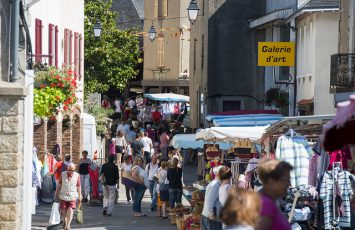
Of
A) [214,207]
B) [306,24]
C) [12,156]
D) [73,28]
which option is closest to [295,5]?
[306,24]

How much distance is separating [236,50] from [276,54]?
13.6 metres

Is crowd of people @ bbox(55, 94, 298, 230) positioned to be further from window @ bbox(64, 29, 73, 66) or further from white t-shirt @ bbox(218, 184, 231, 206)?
window @ bbox(64, 29, 73, 66)

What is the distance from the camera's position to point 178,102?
64562 millimetres

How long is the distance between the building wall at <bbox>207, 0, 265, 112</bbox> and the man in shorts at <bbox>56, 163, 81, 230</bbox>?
2457 centimetres

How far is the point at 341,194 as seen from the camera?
55.0 feet

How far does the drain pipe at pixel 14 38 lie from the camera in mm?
17539

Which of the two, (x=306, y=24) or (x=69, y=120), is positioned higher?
(x=306, y=24)

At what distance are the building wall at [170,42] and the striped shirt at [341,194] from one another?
53.9 meters

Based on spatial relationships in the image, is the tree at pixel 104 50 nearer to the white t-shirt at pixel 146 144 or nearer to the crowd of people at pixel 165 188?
the crowd of people at pixel 165 188

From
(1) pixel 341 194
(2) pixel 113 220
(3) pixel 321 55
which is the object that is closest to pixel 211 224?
(1) pixel 341 194

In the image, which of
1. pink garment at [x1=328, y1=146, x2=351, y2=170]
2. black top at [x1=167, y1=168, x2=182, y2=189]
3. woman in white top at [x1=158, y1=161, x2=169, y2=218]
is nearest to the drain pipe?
pink garment at [x1=328, y1=146, x2=351, y2=170]

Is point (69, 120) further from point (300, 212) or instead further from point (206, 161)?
point (300, 212)

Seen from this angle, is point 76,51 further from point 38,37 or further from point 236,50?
point 38,37

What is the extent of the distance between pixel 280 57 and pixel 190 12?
315cm
